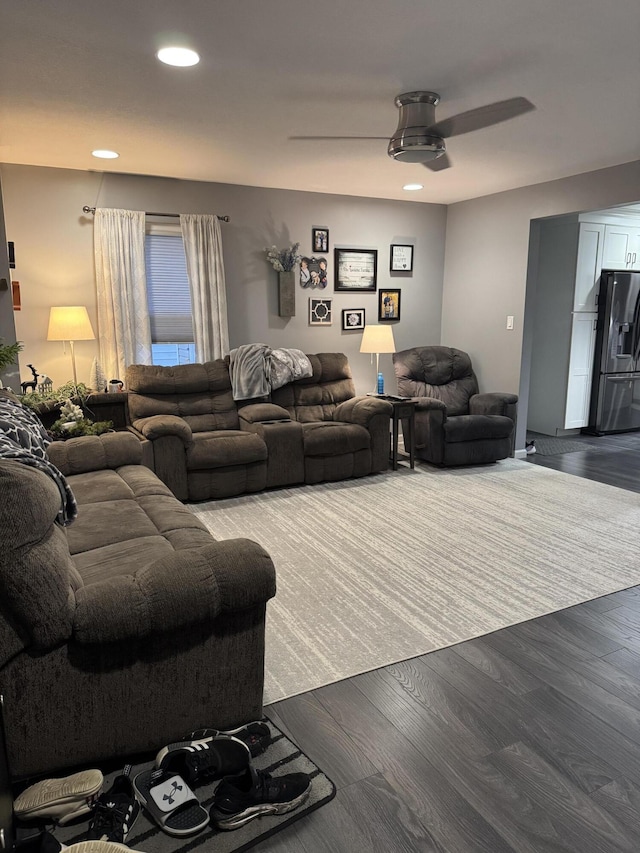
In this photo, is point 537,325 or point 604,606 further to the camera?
point 537,325

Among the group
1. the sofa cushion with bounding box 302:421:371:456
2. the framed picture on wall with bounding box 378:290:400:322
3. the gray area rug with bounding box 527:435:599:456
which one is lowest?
the gray area rug with bounding box 527:435:599:456

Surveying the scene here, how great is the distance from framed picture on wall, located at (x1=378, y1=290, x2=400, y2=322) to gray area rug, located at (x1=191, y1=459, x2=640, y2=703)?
1.92 metres

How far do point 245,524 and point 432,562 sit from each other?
4.17ft

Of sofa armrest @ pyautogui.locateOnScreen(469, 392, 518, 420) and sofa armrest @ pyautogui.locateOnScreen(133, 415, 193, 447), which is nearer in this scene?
sofa armrest @ pyautogui.locateOnScreen(133, 415, 193, 447)

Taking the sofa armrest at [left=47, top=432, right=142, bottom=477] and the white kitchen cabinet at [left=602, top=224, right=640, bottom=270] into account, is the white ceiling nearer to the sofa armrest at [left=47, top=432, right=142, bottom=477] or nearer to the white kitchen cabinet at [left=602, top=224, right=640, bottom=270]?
the sofa armrest at [left=47, top=432, right=142, bottom=477]

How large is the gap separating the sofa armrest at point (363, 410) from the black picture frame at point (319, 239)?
63.9 inches

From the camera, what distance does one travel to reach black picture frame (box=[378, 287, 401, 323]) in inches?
240

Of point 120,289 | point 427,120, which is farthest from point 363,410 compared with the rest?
point 427,120

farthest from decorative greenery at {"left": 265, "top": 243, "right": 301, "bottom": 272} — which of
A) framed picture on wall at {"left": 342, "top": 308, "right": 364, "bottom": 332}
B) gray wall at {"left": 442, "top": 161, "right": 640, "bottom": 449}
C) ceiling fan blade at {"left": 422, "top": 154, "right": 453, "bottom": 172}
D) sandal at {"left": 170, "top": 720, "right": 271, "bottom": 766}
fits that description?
sandal at {"left": 170, "top": 720, "right": 271, "bottom": 766}

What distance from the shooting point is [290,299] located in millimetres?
5559

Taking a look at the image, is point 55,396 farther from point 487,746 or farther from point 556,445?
point 556,445

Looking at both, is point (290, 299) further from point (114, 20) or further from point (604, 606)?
point (604, 606)

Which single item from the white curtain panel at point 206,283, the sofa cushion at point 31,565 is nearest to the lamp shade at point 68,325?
the white curtain panel at point 206,283

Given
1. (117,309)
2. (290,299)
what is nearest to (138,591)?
(117,309)
